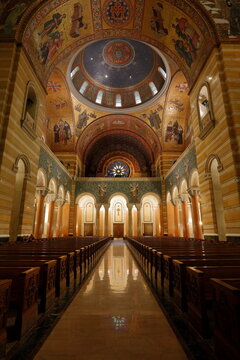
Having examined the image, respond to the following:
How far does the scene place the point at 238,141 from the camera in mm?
7129

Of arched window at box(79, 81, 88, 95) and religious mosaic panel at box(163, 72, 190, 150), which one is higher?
arched window at box(79, 81, 88, 95)

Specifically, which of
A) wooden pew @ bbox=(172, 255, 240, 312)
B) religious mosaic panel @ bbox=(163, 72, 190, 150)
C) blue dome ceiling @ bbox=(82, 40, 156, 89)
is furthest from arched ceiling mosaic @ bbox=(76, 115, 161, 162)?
wooden pew @ bbox=(172, 255, 240, 312)

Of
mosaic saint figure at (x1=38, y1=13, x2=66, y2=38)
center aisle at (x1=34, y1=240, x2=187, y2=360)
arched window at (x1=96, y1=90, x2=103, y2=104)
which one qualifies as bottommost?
center aisle at (x1=34, y1=240, x2=187, y2=360)

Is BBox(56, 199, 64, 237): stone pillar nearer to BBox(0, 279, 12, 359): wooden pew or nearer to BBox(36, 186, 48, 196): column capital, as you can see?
BBox(36, 186, 48, 196): column capital

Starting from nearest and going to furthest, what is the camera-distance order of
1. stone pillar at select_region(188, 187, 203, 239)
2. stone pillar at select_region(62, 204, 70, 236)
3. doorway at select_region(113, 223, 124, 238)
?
stone pillar at select_region(188, 187, 203, 239)
stone pillar at select_region(62, 204, 70, 236)
doorway at select_region(113, 223, 124, 238)

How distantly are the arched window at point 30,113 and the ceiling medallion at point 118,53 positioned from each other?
463 inches

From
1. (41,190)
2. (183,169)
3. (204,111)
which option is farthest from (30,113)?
(183,169)

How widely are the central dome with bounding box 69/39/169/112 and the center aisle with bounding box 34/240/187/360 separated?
58.1ft

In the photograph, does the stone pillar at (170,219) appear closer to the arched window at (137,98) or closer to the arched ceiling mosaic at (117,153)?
the arched ceiling mosaic at (117,153)

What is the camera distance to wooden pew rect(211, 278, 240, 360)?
4.76ft

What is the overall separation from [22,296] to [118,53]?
21.6 meters

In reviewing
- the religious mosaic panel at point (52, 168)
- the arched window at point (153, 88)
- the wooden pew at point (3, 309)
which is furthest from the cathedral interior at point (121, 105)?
the wooden pew at point (3, 309)

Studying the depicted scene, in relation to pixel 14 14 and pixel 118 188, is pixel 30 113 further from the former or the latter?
pixel 118 188

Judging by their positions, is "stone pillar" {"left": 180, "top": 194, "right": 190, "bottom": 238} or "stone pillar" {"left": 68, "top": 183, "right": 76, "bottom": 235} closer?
"stone pillar" {"left": 180, "top": 194, "right": 190, "bottom": 238}
